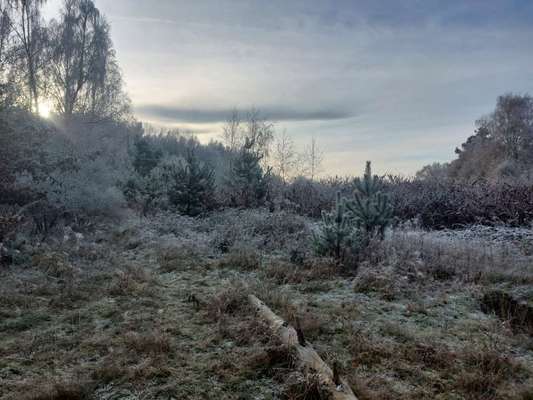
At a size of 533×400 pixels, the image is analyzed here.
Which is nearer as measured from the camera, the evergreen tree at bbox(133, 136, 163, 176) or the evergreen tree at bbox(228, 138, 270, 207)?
the evergreen tree at bbox(228, 138, 270, 207)

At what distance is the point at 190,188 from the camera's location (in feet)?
43.0

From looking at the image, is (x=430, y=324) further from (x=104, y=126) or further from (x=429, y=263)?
(x=104, y=126)

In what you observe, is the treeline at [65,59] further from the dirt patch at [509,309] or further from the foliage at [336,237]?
the dirt patch at [509,309]

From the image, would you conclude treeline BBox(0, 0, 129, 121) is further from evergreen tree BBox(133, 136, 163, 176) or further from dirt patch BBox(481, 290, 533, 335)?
dirt patch BBox(481, 290, 533, 335)

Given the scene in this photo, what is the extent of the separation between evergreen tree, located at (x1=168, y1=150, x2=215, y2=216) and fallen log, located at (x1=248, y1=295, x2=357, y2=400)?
8.84m

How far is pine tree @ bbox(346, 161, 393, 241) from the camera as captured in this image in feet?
26.8

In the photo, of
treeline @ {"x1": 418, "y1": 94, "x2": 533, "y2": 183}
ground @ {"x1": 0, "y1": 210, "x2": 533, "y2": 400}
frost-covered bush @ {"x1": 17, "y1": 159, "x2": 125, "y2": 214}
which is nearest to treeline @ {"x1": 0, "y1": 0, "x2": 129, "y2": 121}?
frost-covered bush @ {"x1": 17, "y1": 159, "x2": 125, "y2": 214}

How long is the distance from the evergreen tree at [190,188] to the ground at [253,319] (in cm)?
449

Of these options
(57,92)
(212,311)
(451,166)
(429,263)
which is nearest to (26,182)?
(212,311)

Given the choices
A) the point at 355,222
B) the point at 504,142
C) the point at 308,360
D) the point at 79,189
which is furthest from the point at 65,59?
the point at 504,142

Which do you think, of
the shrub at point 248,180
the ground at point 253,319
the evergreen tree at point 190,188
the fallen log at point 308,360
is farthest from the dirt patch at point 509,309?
the shrub at point 248,180

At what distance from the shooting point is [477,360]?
359 centimetres

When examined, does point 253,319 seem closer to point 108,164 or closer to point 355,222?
point 355,222

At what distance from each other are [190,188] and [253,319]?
30.0 feet
